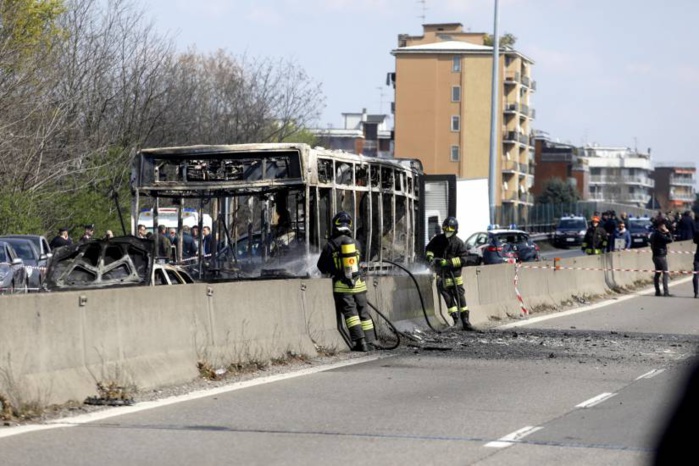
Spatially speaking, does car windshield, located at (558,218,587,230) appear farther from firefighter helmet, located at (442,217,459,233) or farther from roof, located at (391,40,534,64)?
firefighter helmet, located at (442,217,459,233)

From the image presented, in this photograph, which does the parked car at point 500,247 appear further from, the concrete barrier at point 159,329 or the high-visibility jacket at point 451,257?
the concrete barrier at point 159,329

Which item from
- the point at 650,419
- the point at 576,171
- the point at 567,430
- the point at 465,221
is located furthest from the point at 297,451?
the point at 576,171

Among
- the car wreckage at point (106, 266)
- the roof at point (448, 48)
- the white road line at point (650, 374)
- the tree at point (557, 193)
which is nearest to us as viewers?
the white road line at point (650, 374)

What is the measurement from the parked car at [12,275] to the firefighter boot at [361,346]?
962 centimetres

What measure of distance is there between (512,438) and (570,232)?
61.6 meters

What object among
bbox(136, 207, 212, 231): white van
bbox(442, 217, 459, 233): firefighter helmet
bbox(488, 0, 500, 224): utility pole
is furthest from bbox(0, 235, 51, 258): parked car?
bbox(488, 0, 500, 224): utility pole

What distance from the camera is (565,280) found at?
28.6 metres

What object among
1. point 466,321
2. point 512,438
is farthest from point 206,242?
point 512,438

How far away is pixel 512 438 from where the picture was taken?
926cm

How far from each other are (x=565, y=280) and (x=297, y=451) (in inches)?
814

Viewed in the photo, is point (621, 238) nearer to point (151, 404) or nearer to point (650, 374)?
point (650, 374)

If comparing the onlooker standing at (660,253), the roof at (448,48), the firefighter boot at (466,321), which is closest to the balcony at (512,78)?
the roof at (448,48)

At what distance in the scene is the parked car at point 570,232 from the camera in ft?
229

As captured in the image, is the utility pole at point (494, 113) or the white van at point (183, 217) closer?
the white van at point (183, 217)
